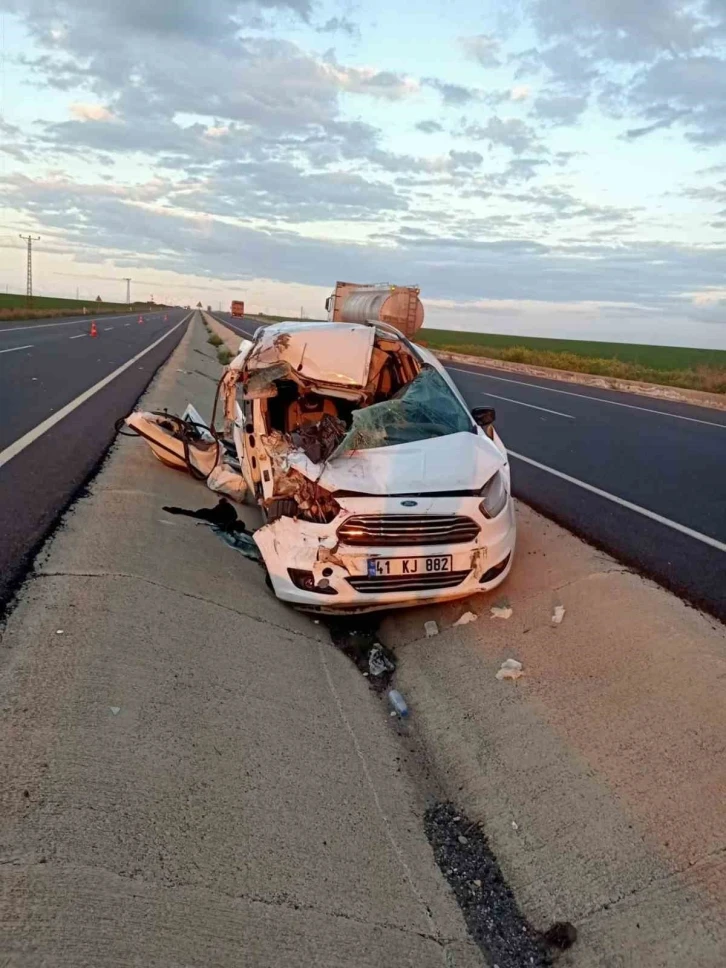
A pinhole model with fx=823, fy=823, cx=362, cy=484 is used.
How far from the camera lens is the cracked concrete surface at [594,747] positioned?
10.7 feet

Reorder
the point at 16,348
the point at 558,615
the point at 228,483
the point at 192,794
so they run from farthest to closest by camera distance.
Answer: the point at 16,348
the point at 228,483
the point at 558,615
the point at 192,794

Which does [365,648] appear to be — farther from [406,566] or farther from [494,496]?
[494,496]

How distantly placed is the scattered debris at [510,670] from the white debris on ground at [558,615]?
20.2 inches

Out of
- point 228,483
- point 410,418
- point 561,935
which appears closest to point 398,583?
point 410,418

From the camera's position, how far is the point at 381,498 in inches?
208

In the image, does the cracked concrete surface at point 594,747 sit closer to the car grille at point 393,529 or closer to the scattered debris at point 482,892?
the scattered debris at point 482,892

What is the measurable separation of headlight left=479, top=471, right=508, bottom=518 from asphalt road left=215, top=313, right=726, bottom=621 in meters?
1.26

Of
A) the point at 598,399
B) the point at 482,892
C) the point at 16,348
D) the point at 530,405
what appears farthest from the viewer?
the point at 16,348

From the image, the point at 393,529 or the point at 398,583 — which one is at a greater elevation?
the point at 393,529

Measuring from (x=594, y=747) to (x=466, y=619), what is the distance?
163 cm

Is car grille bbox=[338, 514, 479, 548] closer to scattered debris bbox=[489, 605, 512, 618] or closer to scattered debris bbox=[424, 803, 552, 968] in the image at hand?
scattered debris bbox=[489, 605, 512, 618]

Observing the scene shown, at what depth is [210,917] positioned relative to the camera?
2801 millimetres

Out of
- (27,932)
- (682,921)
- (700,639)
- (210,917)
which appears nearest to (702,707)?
(700,639)

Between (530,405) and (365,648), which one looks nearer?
(365,648)
